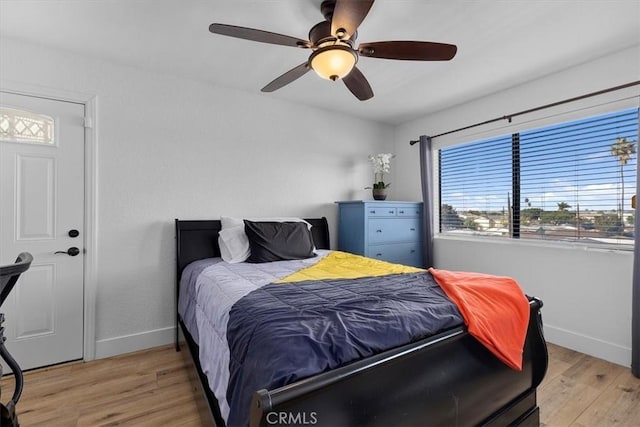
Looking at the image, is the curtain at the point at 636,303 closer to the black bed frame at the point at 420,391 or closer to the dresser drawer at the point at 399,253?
the black bed frame at the point at 420,391

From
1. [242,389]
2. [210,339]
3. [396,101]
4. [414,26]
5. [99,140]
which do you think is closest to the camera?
[242,389]

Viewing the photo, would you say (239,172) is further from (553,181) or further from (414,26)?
(553,181)

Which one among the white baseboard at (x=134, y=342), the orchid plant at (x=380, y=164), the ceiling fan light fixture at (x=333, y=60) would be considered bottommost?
the white baseboard at (x=134, y=342)

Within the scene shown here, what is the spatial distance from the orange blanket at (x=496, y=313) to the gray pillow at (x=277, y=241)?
137 centimetres

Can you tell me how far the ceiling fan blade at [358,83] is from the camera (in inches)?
79.3

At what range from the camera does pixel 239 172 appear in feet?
10.2

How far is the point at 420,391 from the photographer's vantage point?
113 cm

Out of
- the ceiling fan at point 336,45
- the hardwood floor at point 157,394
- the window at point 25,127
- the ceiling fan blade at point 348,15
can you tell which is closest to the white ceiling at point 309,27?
the ceiling fan at point 336,45

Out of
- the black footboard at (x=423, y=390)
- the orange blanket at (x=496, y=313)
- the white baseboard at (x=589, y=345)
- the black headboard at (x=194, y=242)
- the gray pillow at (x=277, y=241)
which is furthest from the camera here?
the black headboard at (x=194, y=242)

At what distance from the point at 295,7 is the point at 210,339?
1.95 m

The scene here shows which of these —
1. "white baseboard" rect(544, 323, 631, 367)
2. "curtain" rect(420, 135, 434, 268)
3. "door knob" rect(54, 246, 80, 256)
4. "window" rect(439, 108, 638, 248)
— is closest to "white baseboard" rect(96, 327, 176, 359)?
"door knob" rect(54, 246, 80, 256)

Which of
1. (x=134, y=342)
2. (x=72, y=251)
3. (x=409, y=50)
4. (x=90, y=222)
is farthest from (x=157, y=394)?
(x=409, y=50)

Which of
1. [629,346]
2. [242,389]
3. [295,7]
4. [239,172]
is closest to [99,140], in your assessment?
[239,172]

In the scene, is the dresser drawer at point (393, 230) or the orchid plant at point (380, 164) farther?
the orchid plant at point (380, 164)
